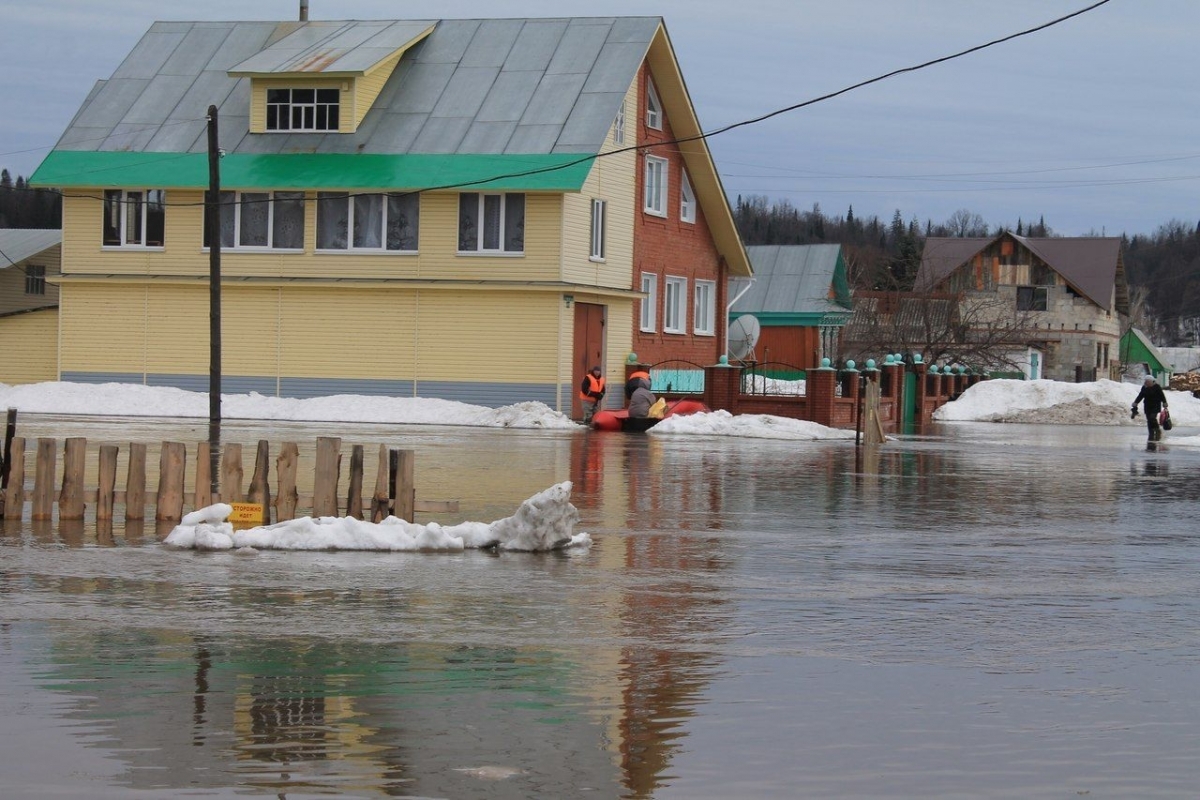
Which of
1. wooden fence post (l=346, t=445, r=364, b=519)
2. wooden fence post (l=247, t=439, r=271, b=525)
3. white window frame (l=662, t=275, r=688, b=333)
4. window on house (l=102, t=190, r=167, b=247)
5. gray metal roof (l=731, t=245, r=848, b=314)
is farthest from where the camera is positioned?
gray metal roof (l=731, t=245, r=848, b=314)

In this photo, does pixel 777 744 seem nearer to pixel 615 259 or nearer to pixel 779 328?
pixel 615 259

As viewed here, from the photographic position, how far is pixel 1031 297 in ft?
298

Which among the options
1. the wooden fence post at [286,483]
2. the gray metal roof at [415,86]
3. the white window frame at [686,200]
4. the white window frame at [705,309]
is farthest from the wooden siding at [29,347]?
the wooden fence post at [286,483]

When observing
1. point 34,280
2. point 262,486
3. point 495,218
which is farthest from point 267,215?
point 34,280

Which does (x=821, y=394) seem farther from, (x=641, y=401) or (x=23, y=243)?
(x=23, y=243)

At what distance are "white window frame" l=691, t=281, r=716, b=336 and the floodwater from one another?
3288 centimetres

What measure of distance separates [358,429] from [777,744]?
89.7ft

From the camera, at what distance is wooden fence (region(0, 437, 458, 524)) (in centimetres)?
1406

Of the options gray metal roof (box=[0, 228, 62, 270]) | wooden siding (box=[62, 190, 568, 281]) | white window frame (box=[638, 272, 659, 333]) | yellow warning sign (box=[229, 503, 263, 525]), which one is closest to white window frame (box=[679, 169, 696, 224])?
white window frame (box=[638, 272, 659, 333])

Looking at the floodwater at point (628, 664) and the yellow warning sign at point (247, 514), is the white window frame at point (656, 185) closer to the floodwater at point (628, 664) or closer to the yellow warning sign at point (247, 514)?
the floodwater at point (628, 664)

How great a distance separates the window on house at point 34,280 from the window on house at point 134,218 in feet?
103

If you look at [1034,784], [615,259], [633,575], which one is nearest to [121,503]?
[633,575]

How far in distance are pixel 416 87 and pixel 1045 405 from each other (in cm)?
2416

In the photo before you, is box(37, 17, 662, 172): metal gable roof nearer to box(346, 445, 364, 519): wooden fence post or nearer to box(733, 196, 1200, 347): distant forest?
box(346, 445, 364, 519): wooden fence post
